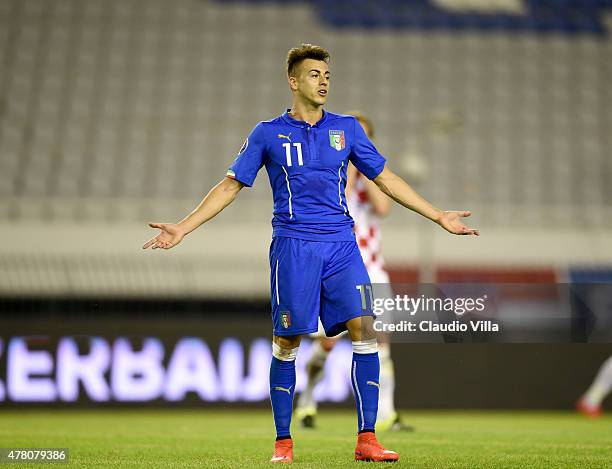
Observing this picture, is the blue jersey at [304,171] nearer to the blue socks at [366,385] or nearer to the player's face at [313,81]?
the player's face at [313,81]

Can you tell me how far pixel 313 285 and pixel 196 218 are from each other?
24.9 inches

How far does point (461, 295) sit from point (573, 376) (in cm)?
427

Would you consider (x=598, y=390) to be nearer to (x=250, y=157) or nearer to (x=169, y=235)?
(x=250, y=157)

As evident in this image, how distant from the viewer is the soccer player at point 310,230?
16.4 feet

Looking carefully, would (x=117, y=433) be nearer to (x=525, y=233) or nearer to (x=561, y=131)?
(x=525, y=233)

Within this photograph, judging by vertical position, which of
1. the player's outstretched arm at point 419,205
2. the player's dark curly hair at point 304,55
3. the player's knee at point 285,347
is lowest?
the player's knee at point 285,347

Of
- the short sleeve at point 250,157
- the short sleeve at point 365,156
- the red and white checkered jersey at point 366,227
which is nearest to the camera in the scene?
the short sleeve at point 250,157

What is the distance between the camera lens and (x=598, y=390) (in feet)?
33.3

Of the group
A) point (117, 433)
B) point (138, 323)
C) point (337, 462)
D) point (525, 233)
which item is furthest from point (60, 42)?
point (337, 462)

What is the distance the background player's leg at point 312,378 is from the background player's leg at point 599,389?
3.33 metres

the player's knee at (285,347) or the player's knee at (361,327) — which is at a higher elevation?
the player's knee at (361,327)

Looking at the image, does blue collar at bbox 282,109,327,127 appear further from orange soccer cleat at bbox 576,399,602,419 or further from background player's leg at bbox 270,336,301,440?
orange soccer cleat at bbox 576,399,602,419

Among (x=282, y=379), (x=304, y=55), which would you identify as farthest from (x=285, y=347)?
(x=304, y=55)

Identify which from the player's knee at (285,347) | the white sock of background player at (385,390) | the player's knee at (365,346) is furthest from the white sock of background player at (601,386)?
the player's knee at (285,347)
